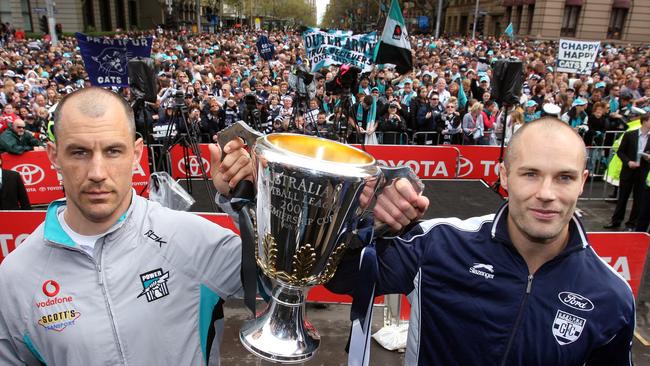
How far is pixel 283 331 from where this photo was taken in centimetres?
177

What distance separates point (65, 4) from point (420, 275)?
47.7m

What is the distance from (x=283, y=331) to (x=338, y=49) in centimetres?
1051

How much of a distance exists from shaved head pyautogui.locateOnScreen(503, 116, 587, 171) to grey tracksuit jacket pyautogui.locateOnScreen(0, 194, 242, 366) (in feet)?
3.99

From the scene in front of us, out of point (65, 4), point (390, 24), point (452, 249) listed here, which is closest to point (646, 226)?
point (390, 24)

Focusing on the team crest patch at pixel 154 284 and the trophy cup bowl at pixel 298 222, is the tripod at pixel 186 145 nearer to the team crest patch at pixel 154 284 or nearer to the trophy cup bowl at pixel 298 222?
the team crest patch at pixel 154 284

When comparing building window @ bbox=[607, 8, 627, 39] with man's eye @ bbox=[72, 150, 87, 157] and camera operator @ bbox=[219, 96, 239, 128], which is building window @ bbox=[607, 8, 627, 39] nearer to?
camera operator @ bbox=[219, 96, 239, 128]

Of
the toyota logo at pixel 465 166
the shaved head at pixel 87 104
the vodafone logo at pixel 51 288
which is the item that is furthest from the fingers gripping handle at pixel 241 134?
the toyota logo at pixel 465 166

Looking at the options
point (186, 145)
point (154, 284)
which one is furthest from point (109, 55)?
point (154, 284)

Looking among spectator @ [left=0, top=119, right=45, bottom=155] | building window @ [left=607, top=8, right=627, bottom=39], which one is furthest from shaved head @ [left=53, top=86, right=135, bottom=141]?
building window @ [left=607, top=8, right=627, bottom=39]

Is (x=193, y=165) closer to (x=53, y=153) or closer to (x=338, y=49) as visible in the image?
(x=338, y=49)

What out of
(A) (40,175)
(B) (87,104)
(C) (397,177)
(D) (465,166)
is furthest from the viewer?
(D) (465,166)

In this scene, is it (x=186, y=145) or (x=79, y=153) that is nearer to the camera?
(x=79, y=153)

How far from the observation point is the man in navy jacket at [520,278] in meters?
1.91

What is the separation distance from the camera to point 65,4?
41312 millimetres
